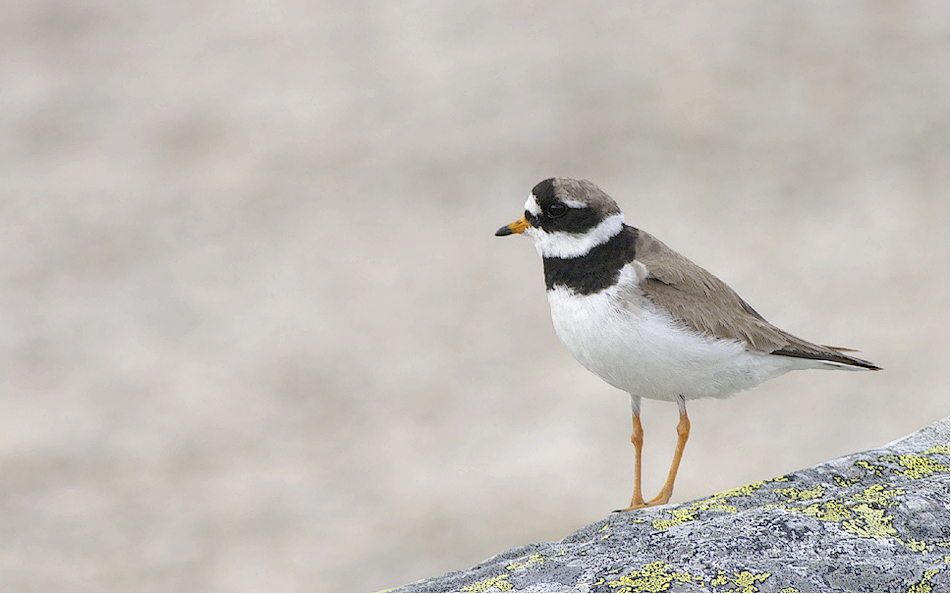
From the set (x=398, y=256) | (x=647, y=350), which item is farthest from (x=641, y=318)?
(x=398, y=256)

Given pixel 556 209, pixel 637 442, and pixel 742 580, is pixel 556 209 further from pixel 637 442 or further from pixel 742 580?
pixel 742 580

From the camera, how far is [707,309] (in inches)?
217

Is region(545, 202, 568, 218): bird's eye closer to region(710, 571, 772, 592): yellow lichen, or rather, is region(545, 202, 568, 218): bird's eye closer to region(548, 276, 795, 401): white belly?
region(548, 276, 795, 401): white belly

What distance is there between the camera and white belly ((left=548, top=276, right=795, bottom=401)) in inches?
207

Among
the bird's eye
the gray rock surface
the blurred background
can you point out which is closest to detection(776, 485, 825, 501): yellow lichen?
the gray rock surface

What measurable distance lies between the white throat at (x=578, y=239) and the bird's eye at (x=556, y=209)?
10cm

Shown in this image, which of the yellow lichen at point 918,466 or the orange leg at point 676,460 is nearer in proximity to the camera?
the yellow lichen at point 918,466

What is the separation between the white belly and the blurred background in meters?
8.07

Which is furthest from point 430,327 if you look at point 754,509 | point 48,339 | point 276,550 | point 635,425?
point 754,509

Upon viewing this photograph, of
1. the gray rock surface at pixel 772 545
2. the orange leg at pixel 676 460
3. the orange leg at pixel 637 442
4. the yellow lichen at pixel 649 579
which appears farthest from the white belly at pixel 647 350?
the yellow lichen at pixel 649 579

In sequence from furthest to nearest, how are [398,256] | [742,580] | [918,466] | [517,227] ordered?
[398,256], [517,227], [918,466], [742,580]

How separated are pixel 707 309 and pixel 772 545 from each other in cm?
178

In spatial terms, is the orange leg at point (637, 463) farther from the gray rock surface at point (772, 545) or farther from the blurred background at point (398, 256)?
the blurred background at point (398, 256)

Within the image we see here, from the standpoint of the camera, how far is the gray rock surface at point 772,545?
3803 mm
